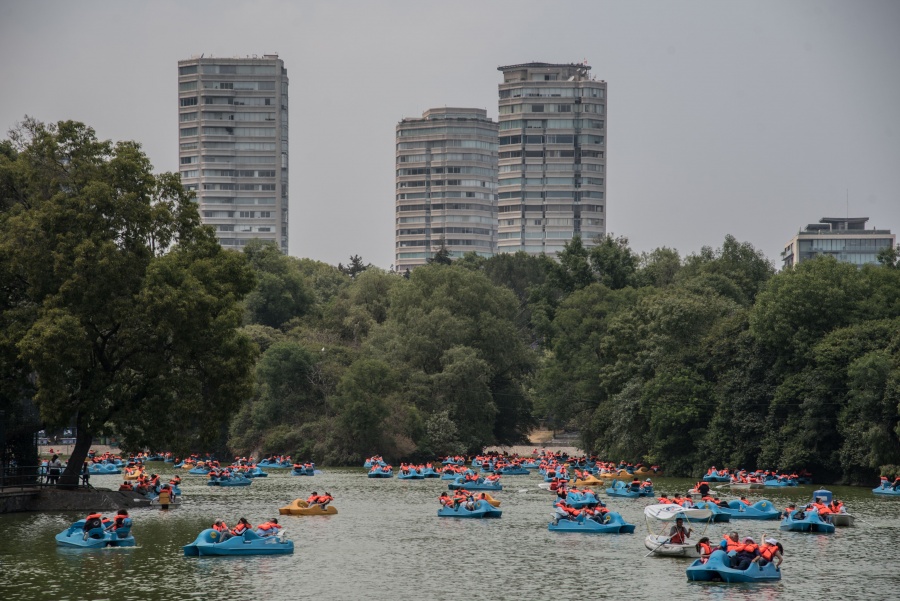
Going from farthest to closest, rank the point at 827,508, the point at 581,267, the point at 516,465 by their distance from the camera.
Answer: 1. the point at 581,267
2. the point at 516,465
3. the point at 827,508

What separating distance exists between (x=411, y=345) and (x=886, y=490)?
43948mm

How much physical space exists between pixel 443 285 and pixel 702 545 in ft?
223

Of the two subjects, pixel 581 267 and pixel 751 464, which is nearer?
pixel 751 464

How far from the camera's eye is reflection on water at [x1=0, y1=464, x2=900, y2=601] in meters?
34.3

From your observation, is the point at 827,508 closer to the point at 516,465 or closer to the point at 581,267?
the point at 516,465

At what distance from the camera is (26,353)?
4838 cm

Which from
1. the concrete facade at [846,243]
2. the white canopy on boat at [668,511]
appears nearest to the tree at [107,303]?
the white canopy on boat at [668,511]

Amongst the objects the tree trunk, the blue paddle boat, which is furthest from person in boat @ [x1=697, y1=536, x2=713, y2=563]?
the tree trunk

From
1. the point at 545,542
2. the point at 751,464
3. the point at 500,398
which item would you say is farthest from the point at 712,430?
the point at 545,542

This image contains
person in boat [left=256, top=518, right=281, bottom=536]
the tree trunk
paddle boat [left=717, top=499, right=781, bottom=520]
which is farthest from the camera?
paddle boat [left=717, top=499, right=781, bottom=520]

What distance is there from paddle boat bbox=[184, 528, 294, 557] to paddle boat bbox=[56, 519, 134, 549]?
2.88 meters

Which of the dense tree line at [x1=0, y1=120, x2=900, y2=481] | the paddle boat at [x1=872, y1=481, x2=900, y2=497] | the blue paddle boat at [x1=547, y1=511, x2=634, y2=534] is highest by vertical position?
the dense tree line at [x1=0, y1=120, x2=900, y2=481]

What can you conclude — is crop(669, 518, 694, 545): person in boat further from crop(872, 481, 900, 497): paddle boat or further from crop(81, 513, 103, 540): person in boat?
crop(872, 481, 900, 497): paddle boat

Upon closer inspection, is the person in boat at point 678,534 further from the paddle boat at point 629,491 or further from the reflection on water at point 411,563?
the paddle boat at point 629,491
